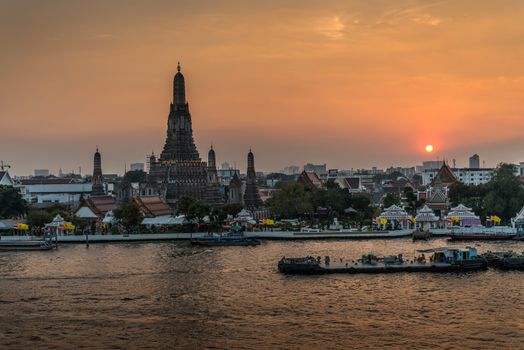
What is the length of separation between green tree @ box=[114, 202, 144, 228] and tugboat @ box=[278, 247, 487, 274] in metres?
28.8

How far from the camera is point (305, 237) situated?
68.4 m

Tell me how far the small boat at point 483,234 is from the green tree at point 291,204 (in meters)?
18.6

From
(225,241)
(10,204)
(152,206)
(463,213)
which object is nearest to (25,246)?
(225,241)

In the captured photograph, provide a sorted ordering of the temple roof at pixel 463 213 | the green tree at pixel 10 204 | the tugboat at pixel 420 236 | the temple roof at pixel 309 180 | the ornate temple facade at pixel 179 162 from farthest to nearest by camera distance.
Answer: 1. the temple roof at pixel 309 180
2. the ornate temple facade at pixel 179 162
3. the green tree at pixel 10 204
4. the temple roof at pixel 463 213
5. the tugboat at pixel 420 236

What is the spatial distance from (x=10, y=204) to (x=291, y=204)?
92.8 ft

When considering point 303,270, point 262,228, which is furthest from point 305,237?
point 303,270

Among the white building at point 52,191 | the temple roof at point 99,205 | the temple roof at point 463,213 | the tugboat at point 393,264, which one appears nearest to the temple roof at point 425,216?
the temple roof at point 463,213

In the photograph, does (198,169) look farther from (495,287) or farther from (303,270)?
(495,287)

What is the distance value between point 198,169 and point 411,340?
218ft

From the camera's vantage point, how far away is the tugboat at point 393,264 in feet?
150

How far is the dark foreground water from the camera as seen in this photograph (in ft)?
99.2

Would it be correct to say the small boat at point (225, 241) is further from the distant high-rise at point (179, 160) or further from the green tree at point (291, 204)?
the distant high-rise at point (179, 160)

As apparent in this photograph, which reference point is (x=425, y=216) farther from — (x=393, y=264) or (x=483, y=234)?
(x=393, y=264)

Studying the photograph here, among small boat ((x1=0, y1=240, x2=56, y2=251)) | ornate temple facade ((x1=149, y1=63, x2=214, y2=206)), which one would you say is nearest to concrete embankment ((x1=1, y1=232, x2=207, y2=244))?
small boat ((x1=0, y1=240, x2=56, y2=251))
